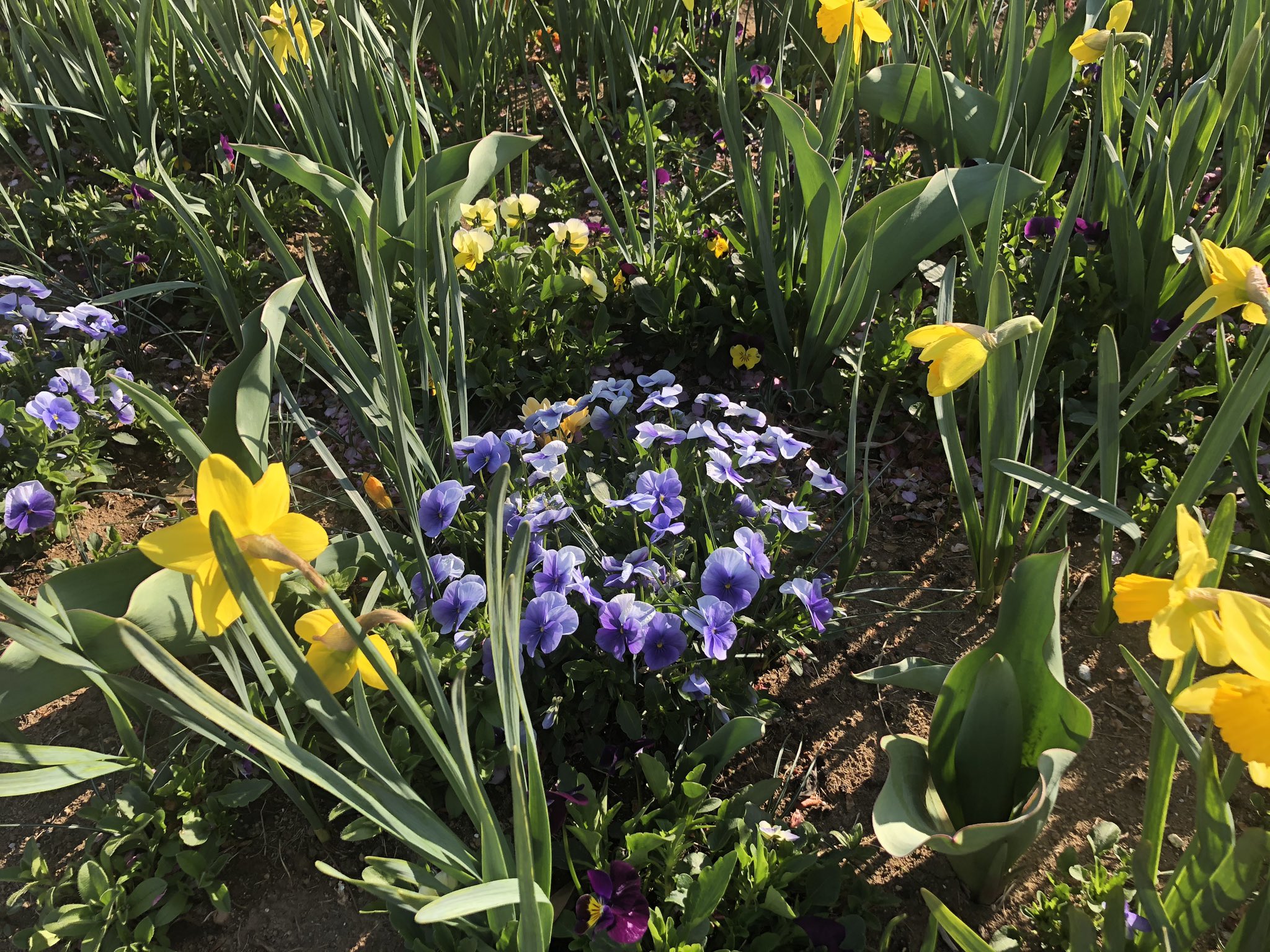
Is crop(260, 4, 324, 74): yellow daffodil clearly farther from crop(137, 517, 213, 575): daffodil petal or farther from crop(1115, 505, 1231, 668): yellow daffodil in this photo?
crop(1115, 505, 1231, 668): yellow daffodil

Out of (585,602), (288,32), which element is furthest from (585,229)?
(585,602)

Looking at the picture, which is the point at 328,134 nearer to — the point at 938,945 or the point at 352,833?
the point at 352,833

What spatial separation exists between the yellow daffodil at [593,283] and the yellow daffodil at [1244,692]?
1.39 meters

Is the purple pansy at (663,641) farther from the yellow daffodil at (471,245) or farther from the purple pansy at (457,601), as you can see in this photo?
the yellow daffodil at (471,245)

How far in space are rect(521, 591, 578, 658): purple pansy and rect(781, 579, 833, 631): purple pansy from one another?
0.33m

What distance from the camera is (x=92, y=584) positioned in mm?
1179

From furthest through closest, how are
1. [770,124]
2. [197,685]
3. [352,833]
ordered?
[770,124] < [352,833] < [197,685]

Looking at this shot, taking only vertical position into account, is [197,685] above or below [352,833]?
above

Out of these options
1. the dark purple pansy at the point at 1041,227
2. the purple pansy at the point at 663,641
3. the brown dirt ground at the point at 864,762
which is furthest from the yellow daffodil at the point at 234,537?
the dark purple pansy at the point at 1041,227

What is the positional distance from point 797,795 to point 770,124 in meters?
1.30

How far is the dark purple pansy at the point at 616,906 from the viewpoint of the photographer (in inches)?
39.9

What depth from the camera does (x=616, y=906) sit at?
1.04 metres

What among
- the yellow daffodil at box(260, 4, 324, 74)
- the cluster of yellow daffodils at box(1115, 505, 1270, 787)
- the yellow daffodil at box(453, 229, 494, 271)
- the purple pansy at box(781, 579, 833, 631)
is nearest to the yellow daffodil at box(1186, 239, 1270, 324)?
the cluster of yellow daffodils at box(1115, 505, 1270, 787)

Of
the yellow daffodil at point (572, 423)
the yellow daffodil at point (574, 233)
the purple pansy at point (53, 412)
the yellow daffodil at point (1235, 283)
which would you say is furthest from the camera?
the yellow daffodil at point (574, 233)
